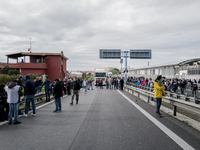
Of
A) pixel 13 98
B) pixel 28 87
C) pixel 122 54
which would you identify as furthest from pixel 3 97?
pixel 122 54

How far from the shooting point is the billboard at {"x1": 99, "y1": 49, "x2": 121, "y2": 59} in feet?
125

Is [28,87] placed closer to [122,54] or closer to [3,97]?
[3,97]

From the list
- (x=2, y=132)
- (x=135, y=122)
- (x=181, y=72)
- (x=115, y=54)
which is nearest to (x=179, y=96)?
(x=135, y=122)

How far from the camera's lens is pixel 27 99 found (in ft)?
24.1

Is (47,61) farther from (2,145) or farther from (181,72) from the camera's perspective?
(2,145)

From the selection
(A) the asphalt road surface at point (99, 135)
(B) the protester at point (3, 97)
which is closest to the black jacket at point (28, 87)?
(B) the protester at point (3, 97)

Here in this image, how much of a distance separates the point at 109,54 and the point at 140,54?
266 inches

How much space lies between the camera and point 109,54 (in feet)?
128

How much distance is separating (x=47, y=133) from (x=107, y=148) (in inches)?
77.6

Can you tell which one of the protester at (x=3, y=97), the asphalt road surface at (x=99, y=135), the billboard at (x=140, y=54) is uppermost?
the billboard at (x=140, y=54)

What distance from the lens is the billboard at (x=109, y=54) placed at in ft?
125

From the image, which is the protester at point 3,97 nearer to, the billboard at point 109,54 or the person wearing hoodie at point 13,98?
the person wearing hoodie at point 13,98

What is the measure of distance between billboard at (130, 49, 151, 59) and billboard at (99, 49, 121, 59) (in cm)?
298

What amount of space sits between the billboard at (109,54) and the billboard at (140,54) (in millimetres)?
2979
